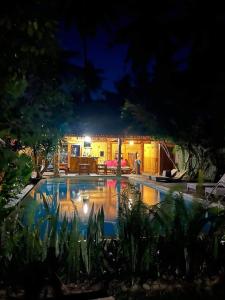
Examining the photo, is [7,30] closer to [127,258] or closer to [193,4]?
[193,4]

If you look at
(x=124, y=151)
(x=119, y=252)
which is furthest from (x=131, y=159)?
(x=119, y=252)

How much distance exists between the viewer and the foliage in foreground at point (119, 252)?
306cm

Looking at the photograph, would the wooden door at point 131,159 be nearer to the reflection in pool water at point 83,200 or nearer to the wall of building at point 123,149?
the wall of building at point 123,149

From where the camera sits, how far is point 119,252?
341cm

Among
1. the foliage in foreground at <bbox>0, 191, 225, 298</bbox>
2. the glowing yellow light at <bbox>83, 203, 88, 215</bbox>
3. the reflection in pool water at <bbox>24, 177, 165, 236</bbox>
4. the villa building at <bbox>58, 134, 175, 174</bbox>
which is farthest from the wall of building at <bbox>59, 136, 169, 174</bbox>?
the foliage in foreground at <bbox>0, 191, 225, 298</bbox>

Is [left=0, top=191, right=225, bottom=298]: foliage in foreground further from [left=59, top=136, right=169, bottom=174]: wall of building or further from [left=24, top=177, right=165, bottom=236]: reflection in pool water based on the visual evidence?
[left=59, top=136, right=169, bottom=174]: wall of building

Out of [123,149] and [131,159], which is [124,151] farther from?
[131,159]

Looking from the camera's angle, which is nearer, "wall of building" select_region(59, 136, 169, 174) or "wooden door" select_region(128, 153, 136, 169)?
"wall of building" select_region(59, 136, 169, 174)

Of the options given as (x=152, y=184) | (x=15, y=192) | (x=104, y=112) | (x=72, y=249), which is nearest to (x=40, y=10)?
(x=72, y=249)

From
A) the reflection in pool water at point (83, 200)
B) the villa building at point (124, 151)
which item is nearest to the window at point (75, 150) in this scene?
the villa building at point (124, 151)

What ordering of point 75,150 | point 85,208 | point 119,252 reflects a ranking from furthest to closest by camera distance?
point 75,150 → point 85,208 → point 119,252

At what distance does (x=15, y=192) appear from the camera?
9.90 metres

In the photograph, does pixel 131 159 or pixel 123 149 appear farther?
pixel 123 149

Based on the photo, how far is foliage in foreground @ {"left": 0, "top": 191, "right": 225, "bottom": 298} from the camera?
3.06m
